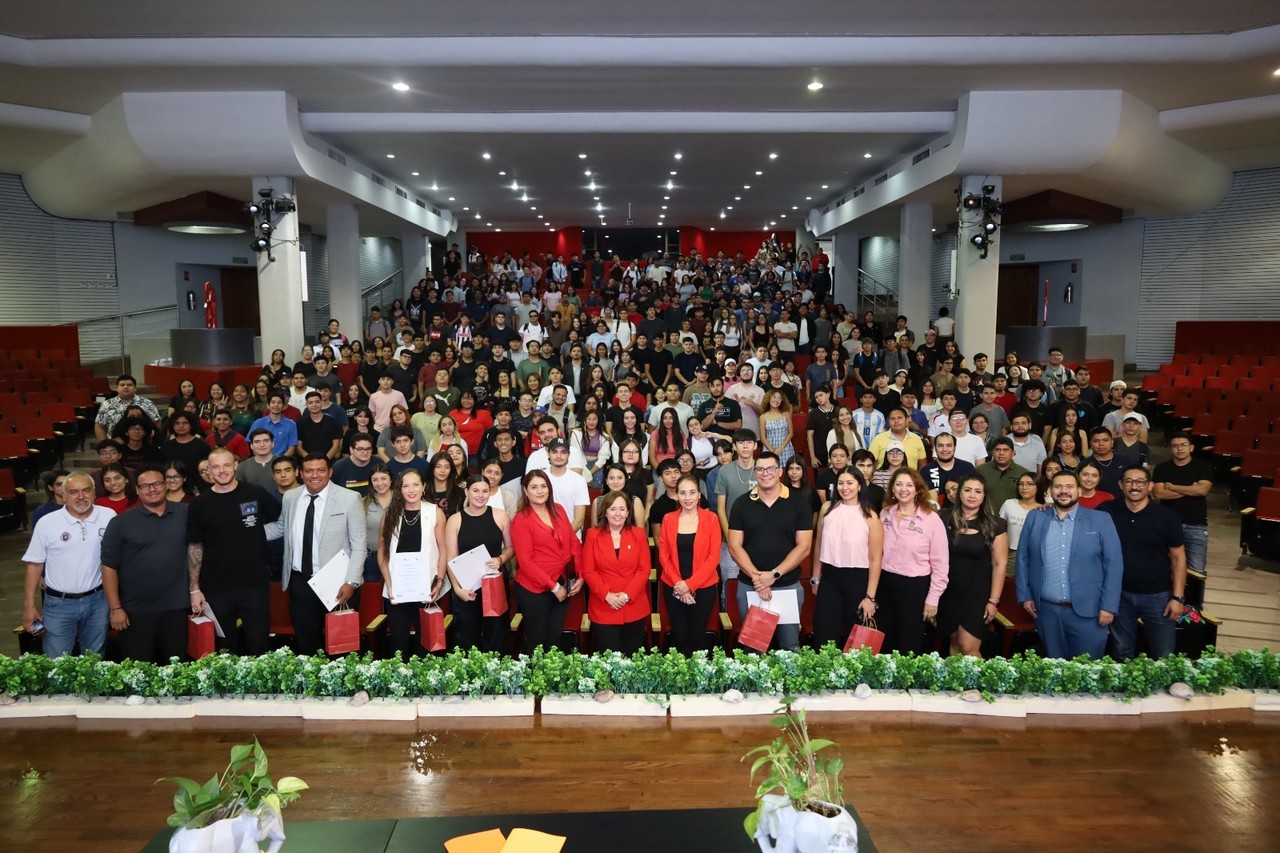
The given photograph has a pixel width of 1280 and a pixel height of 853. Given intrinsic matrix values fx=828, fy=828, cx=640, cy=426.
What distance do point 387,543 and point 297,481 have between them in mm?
1246

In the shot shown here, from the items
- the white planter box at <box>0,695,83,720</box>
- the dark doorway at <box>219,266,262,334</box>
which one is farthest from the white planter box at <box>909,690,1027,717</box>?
the dark doorway at <box>219,266,262,334</box>

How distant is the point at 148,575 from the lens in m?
4.90

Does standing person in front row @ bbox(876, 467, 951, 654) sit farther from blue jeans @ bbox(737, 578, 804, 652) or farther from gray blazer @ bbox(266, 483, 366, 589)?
gray blazer @ bbox(266, 483, 366, 589)

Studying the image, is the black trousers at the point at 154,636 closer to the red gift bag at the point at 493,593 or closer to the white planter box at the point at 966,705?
the red gift bag at the point at 493,593

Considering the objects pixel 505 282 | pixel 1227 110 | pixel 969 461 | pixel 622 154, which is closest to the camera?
pixel 969 461

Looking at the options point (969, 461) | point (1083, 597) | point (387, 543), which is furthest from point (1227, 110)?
point (387, 543)

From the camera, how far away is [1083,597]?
4.91m

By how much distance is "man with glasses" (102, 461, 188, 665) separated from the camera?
16.0ft

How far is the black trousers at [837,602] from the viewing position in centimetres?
514

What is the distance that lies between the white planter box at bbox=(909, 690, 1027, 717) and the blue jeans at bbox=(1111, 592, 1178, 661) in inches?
54.2

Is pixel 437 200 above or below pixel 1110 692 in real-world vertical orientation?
above

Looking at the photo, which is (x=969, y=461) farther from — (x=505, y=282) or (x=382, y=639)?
(x=505, y=282)

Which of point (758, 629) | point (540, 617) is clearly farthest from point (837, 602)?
point (540, 617)

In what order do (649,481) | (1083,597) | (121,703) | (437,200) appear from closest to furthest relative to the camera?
(121,703) < (1083,597) < (649,481) < (437,200)
